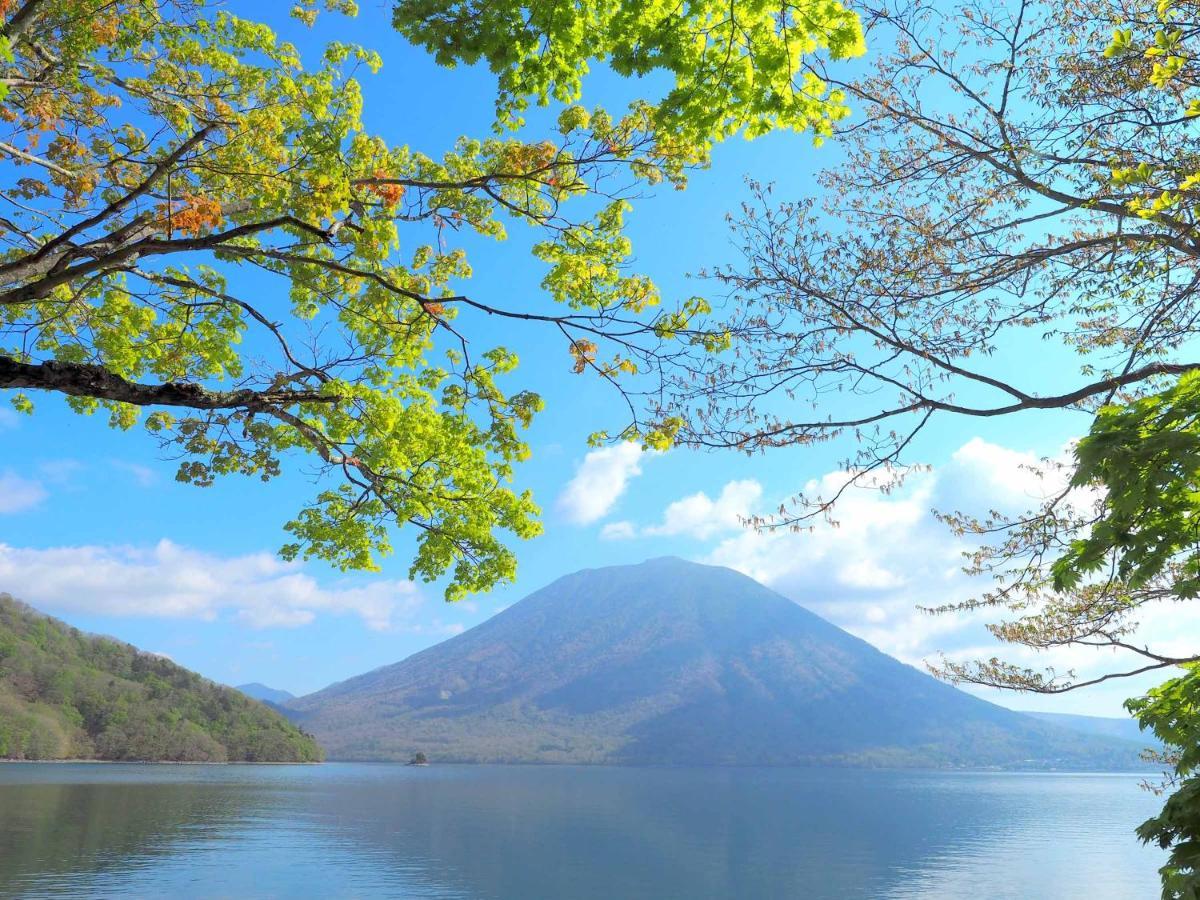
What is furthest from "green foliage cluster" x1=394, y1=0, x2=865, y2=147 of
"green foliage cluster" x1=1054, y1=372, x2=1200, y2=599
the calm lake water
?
the calm lake water

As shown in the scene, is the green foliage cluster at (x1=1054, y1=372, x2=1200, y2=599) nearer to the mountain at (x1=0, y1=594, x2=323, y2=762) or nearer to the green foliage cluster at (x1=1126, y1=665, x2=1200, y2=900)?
the green foliage cluster at (x1=1126, y1=665, x2=1200, y2=900)

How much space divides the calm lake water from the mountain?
60.7 metres

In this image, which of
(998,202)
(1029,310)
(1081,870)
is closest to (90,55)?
(998,202)

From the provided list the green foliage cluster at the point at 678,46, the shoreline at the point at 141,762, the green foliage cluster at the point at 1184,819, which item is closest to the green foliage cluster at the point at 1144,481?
the green foliage cluster at the point at 1184,819

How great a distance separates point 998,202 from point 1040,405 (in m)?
2.63

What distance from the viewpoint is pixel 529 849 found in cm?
5162

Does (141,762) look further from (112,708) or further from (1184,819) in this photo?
(1184,819)

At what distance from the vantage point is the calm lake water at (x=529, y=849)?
37281 mm

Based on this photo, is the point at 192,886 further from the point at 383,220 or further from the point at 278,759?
the point at 278,759

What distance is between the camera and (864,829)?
74312 mm

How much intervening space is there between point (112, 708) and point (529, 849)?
5645 inches

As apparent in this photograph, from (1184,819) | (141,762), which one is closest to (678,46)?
(1184,819)

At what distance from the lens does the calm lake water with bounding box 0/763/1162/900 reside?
3728 cm

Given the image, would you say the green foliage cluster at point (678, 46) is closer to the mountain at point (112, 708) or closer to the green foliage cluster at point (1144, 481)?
the green foliage cluster at point (1144, 481)
